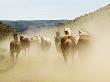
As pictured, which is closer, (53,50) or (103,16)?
(53,50)

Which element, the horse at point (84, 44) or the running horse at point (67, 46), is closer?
the running horse at point (67, 46)

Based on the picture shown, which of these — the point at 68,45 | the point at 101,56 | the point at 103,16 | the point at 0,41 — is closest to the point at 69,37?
the point at 68,45

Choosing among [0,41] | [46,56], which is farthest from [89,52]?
[0,41]

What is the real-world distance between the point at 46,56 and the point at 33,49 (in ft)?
21.7

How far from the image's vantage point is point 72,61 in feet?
91.0

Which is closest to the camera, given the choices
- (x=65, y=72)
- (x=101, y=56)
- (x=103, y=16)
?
(x=65, y=72)

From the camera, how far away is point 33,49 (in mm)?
47406

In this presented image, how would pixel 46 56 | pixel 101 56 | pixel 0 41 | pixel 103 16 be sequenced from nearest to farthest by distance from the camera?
pixel 101 56
pixel 46 56
pixel 0 41
pixel 103 16

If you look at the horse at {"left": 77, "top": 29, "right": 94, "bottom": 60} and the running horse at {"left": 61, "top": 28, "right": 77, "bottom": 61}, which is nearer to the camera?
the running horse at {"left": 61, "top": 28, "right": 77, "bottom": 61}

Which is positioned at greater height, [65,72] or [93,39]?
[93,39]

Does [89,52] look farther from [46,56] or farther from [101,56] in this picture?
[46,56]

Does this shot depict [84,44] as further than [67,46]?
Yes

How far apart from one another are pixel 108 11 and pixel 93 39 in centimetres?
10434

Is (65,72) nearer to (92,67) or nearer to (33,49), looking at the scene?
(92,67)
